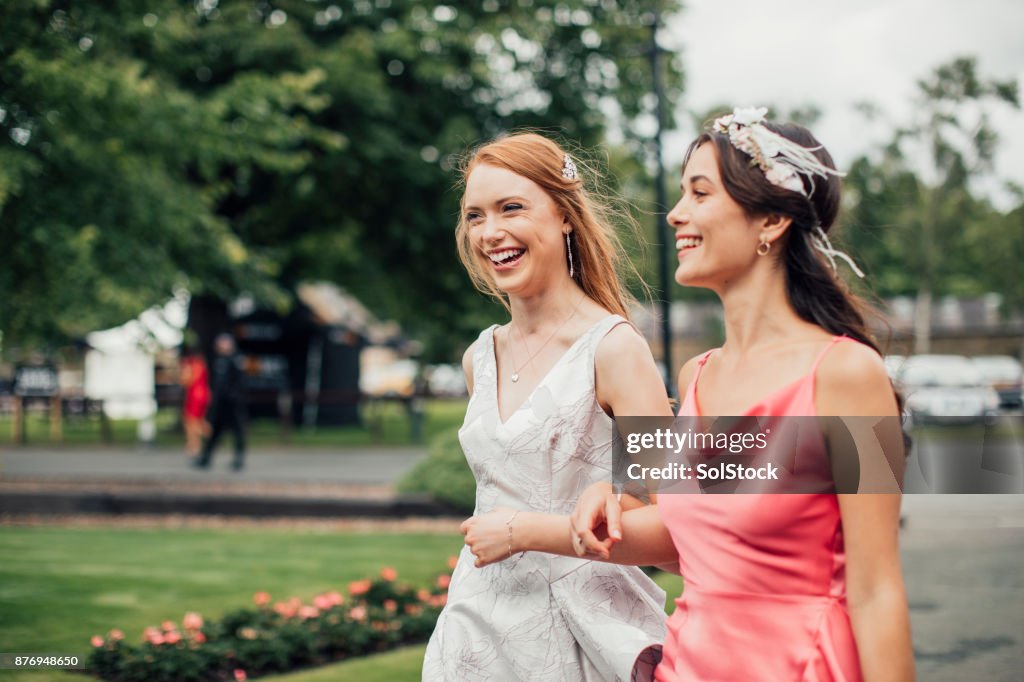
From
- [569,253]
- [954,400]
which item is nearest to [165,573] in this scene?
[569,253]

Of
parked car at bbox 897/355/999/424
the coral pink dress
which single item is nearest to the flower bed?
the coral pink dress

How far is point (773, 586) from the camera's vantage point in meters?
1.67

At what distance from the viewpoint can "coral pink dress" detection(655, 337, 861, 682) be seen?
1.63 m

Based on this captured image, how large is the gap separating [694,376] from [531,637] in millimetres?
787

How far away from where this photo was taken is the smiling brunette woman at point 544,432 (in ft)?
7.80

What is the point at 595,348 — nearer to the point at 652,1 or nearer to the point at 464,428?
the point at 464,428

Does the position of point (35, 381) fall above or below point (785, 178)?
below

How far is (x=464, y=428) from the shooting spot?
2.61 metres

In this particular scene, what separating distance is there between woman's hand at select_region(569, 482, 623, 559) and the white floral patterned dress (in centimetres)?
47

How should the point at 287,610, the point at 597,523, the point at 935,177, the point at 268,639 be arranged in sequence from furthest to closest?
the point at 935,177
the point at 287,610
the point at 268,639
the point at 597,523

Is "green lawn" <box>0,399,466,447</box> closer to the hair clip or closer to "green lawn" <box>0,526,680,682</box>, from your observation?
"green lawn" <box>0,526,680,682</box>

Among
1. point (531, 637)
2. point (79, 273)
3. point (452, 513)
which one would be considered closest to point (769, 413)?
point (531, 637)

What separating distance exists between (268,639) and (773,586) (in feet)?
14.6

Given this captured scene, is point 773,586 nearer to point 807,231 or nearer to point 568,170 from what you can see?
point 807,231
